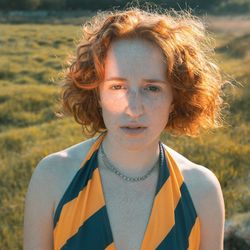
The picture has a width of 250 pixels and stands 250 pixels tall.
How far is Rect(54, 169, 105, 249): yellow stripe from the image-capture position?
2037 mm

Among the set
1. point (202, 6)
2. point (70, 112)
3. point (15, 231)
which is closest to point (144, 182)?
point (70, 112)

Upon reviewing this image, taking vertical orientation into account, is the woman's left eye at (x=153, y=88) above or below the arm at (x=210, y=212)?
above

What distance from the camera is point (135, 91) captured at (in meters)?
2.00

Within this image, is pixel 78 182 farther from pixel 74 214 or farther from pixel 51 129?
pixel 51 129

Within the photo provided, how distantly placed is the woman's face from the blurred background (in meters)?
0.68

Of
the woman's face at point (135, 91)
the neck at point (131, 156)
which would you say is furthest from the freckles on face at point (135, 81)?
the neck at point (131, 156)

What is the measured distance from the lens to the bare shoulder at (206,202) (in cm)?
221

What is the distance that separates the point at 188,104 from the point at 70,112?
1.62ft

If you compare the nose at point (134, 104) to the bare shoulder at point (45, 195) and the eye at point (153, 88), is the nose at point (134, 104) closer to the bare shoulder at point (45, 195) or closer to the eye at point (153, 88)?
the eye at point (153, 88)

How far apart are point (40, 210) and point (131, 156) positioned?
37 centimetres

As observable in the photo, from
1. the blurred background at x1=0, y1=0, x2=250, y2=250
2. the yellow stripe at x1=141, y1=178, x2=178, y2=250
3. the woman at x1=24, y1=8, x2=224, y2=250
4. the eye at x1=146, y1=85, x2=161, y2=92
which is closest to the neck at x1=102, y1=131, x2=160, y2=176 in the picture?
the woman at x1=24, y1=8, x2=224, y2=250

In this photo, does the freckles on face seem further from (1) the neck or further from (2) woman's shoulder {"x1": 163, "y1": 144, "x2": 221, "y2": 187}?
(2) woman's shoulder {"x1": 163, "y1": 144, "x2": 221, "y2": 187}

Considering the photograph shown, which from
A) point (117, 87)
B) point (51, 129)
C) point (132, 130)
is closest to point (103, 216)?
point (132, 130)

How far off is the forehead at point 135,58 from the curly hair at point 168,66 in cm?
2
